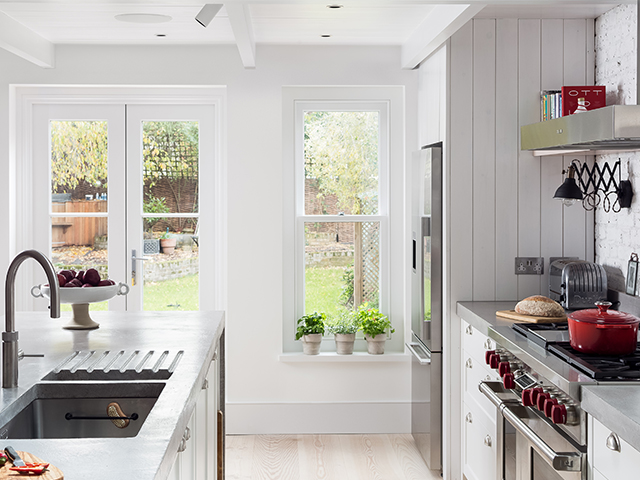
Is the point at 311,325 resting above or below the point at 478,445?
above

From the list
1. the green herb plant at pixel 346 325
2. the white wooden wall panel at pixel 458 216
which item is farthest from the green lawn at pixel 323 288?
the white wooden wall panel at pixel 458 216

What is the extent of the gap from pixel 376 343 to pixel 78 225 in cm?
208

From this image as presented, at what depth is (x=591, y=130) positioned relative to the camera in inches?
82.4

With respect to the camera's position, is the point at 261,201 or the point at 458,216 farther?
the point at 261,201

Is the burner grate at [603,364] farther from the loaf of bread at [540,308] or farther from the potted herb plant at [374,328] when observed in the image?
the potted herb plant at [374,328]

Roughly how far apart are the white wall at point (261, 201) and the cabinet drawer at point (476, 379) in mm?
903

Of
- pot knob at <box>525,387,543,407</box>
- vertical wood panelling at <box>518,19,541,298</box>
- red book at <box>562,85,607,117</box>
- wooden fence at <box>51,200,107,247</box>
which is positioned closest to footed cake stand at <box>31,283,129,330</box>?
pot knob at <box>525,387,543,407</box>

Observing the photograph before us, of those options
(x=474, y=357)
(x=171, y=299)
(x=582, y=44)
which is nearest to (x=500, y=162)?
(x=582, y=44)

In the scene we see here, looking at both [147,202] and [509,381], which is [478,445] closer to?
[509,381]

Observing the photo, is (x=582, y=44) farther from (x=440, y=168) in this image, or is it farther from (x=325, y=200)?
(x=325, y=200)

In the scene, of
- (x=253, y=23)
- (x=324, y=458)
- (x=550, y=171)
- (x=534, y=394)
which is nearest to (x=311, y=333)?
(x=324, y=458)

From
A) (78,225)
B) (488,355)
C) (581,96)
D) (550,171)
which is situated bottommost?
(488,355)

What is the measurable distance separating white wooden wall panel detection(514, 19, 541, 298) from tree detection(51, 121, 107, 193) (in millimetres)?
2565

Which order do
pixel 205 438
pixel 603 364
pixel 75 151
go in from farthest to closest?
pixel 75 151 < pixel 205 438 < pixel 603 364
